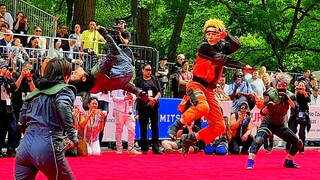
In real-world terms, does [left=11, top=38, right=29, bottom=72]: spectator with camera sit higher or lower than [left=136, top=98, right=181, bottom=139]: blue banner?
higher

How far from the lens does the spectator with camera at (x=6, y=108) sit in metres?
16.0

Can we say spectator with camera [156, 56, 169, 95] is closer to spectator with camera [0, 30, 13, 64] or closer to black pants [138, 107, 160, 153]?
black pants [138, 107, 160, 153]

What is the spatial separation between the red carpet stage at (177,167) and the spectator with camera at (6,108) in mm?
744

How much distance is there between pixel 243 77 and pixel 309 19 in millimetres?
17681

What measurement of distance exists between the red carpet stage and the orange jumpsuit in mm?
915

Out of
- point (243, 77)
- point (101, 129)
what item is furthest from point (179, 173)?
point (243, 77)

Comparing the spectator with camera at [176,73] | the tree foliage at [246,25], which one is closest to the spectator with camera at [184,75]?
the spectator with camera at [176,73]

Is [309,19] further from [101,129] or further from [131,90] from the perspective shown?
[131,90]

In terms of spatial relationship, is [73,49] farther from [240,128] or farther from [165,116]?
[240,128]

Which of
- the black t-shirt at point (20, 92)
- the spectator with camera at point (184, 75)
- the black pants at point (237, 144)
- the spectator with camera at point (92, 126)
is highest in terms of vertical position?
the spectator with camera at point (184, 75)

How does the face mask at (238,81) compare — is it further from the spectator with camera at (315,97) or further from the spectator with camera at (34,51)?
the spectator with camera at (34,51)

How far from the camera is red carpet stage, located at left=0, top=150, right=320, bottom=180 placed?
1325cm

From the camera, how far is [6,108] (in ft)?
53.1

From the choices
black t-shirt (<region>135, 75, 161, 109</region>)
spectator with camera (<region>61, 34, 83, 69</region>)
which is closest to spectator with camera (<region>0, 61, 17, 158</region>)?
black t-shirt (<region>135, 75, 161, 109</region>)
